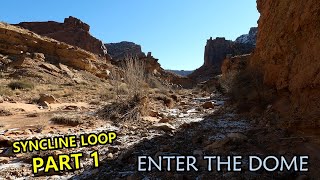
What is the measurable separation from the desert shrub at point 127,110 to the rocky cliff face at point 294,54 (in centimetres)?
353

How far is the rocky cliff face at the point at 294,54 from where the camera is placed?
496 cm

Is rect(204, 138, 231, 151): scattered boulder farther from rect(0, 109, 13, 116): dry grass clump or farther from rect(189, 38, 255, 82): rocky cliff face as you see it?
rect(189, 38, 255, 82): rocky cliff face

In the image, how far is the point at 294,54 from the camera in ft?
20.5

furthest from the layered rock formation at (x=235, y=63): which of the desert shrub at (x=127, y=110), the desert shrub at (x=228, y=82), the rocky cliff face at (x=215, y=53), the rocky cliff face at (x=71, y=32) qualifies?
the rocky cliff face at (x=215, y=53)

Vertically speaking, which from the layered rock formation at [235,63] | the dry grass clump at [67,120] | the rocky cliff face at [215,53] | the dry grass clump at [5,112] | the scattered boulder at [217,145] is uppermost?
the rocky cliff face at [215,53]

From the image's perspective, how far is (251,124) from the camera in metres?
6.87

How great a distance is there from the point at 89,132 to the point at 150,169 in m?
2.99

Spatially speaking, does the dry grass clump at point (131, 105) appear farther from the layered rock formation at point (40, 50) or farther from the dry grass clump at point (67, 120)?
the layered rock formation at point (40, 50)

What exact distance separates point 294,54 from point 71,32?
5702 centimetres

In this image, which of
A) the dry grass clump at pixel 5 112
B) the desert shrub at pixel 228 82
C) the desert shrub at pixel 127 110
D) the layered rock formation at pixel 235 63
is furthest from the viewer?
the layered rock formation at pixel 235 63

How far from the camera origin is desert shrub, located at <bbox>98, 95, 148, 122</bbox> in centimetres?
828

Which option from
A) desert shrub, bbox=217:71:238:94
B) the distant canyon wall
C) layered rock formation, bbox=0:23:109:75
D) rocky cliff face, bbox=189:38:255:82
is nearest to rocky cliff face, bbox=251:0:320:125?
desert shrub, bbox=217:71:238:94

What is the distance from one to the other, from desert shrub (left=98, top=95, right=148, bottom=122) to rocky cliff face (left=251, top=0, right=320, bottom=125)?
353cm

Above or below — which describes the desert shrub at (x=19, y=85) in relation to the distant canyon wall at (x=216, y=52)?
below
